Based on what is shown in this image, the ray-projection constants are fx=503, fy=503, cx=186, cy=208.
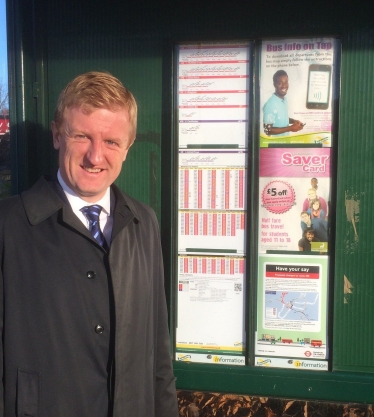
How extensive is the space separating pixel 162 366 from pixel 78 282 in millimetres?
689

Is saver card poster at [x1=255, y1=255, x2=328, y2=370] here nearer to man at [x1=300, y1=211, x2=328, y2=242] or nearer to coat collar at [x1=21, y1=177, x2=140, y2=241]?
man at [x1=300, y1=211, x2=328, y2=242]

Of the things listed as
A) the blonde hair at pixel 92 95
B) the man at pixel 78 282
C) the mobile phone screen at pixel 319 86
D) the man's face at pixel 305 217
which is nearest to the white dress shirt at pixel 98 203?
the man at pixel 78 282

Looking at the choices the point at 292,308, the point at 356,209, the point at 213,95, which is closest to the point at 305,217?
the point at 356,209

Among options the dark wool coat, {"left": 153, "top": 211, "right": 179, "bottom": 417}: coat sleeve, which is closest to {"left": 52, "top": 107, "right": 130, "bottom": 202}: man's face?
the dark wool coat

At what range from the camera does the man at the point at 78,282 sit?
1907mm

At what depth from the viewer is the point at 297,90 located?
9.78 ft

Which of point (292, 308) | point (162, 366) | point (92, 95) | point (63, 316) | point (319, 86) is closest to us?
point (63, 316)

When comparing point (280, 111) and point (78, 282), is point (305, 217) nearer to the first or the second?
point (280, 111)

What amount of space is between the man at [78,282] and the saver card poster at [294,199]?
1.11 meters

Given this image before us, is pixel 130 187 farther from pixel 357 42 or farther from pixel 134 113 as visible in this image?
pixel 357 42

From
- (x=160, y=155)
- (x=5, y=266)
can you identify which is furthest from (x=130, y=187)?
(x=5, y=266)

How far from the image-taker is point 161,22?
3070 millimetres

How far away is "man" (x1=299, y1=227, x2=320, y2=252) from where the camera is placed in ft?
9.91

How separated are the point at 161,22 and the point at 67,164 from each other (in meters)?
1.44
